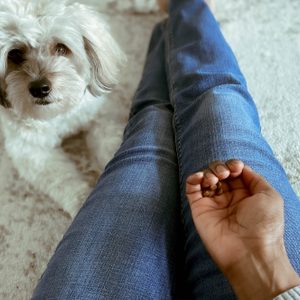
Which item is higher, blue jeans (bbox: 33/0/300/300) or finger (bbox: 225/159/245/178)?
finger (bbox: 225/159/245/178)

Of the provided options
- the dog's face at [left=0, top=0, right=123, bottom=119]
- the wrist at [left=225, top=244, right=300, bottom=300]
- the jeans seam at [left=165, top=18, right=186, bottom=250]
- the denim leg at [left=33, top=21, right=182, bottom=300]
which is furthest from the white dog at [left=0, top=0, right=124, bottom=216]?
the wrist at [left=225, top=244, right=300, bottom=300]

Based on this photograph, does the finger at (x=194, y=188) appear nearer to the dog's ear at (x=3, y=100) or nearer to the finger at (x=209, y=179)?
the finger at (x=209, y=179)

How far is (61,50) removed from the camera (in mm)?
1182

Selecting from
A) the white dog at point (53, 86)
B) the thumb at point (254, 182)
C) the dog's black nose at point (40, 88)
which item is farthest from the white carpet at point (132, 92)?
the thumb at point (254, 182)

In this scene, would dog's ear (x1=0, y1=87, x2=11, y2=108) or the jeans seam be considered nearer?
the jeans seam

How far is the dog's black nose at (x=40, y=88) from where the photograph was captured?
3.61 ft

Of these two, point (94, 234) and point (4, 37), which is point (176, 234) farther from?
point (4, 37)

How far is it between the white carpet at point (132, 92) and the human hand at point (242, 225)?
0.41 meters

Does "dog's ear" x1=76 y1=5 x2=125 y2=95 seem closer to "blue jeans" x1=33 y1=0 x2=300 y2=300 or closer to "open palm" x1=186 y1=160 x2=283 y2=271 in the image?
"blue jeans" x1=33 y1=0 x2=300 y2=300

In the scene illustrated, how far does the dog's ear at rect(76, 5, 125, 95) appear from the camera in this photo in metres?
1.18

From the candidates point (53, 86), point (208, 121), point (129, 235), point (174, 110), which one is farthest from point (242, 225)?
point (53, 86)

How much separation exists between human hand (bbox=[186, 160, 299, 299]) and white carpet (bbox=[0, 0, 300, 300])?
0.41m

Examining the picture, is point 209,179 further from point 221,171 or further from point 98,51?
point 98,51

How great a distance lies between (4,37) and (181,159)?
565mm
